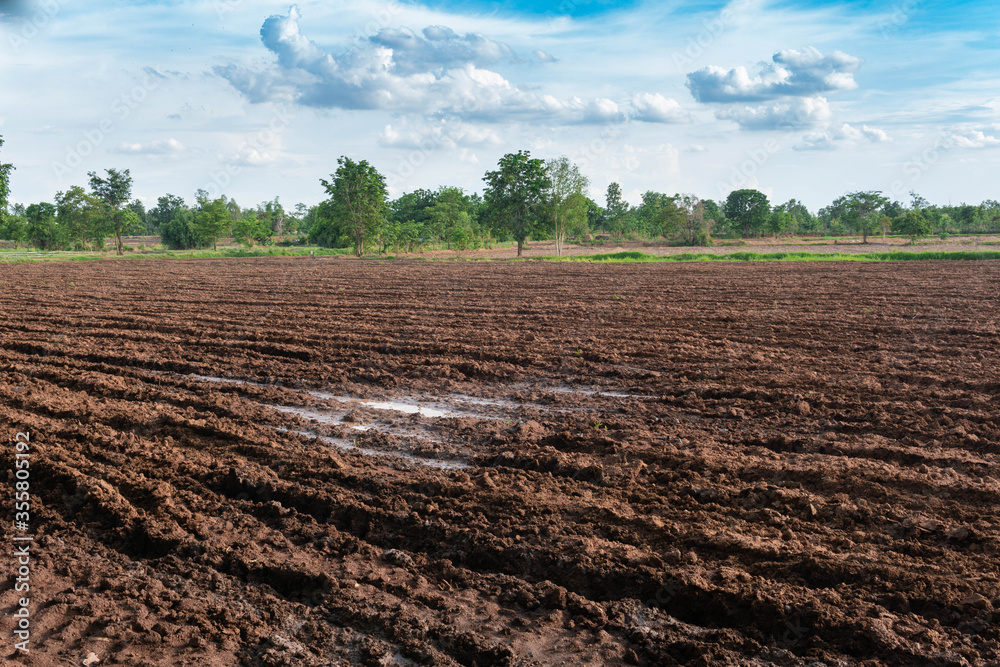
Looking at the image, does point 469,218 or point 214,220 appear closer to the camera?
point 214,220

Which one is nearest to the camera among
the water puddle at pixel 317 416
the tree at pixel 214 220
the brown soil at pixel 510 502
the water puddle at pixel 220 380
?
the brown soil at pixel 510 502

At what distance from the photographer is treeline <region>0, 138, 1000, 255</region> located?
186 feet

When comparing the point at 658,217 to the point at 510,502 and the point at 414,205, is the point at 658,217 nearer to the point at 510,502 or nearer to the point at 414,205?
the point at 414,205

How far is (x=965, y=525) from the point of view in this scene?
4.82m

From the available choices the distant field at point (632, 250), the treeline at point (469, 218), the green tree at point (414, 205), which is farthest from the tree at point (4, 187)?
the green tree at point (414, 205)

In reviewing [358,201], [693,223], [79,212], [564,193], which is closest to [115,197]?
[79,212]

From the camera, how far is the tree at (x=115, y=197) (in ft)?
212

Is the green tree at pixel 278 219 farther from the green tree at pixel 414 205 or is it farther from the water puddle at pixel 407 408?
the water puddle at pixel 407 408

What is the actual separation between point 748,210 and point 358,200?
62.0 meters

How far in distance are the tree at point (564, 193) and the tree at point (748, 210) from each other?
158ft

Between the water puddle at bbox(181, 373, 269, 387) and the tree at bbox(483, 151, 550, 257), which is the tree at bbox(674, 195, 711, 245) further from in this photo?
the water puddle at bbox(181, 373, 269, 387)

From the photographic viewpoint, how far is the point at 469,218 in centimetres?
9169

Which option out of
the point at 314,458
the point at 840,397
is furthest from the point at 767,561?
the point at 840,397

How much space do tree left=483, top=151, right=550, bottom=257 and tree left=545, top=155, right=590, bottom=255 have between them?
2.72 ft
